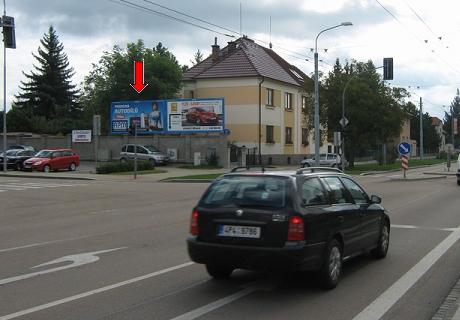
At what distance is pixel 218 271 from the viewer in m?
7.53

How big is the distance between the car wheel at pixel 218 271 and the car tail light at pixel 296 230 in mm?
1211

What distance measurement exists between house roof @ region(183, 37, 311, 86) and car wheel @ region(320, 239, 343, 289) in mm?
43103

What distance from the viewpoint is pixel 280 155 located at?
56062mm

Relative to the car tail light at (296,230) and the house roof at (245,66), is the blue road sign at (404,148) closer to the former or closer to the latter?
the house roof at (245,66)

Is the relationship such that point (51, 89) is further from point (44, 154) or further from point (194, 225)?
point (194, 225)

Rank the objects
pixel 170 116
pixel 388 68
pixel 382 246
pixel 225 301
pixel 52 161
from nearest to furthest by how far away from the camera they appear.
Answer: pixel 225 301 < pixel 382 246 < pixel 388 68 < pixel 52 161 < pixel 170 116

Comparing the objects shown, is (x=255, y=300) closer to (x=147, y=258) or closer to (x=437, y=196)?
(x=147, y=258)

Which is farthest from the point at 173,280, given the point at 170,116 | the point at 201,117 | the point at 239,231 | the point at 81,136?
the point at 81,136

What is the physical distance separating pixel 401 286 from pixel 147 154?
3980 cm

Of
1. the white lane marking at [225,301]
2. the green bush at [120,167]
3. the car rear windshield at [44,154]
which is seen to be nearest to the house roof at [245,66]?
the green bush at [120,167]

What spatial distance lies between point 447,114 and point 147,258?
153 meters

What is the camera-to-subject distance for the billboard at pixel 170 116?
47787 millimetres

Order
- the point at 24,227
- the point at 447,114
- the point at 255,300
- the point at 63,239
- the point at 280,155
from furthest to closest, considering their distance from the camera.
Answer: the point at 447,114, the point at 280,155, the point at 24,227, the point at 63,239, the point at 255,300

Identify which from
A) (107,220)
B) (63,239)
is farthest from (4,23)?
(63,239)
